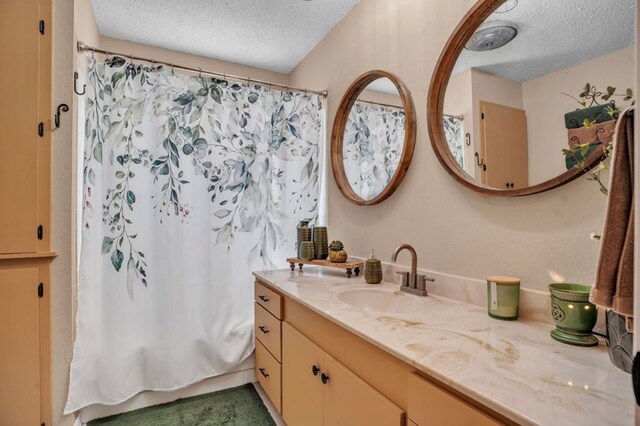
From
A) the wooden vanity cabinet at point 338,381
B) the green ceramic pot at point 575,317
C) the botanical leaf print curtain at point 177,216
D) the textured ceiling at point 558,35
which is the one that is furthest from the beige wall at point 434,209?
the wooden vanity cabinet at point 338,381

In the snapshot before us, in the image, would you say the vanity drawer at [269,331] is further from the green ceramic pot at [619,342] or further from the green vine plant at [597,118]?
the green vine plant at [597,118]

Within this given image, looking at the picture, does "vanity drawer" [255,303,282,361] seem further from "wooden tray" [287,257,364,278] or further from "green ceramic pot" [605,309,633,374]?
"green ceramic pot" [605,309,633,374]

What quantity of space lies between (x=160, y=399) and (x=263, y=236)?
1141 millimetres

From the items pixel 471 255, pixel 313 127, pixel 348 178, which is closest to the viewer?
pixel 471 255

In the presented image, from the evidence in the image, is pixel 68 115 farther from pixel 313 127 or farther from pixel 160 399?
pixel 160 399

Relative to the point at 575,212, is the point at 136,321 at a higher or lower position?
lower

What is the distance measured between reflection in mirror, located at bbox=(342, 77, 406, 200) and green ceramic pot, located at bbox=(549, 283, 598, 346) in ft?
3.04

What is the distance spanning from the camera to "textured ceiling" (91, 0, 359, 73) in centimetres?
193

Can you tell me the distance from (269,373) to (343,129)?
59.9 inches

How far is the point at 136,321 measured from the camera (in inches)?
71.6

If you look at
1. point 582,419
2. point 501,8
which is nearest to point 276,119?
point 501,8

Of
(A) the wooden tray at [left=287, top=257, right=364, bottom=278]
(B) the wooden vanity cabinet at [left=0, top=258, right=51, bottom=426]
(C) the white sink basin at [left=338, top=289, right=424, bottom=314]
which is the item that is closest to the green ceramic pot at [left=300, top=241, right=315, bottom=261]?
(A) the wooden tray at [left=287, top=257, right=364, bottom=278]

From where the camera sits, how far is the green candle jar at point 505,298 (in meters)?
1.05

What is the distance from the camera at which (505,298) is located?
105cm
